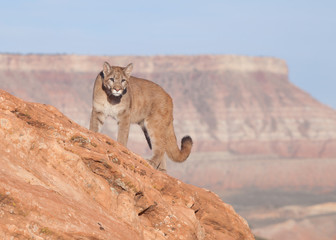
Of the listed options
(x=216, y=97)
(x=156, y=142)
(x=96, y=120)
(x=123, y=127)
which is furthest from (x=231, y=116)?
(x=96, y=120)

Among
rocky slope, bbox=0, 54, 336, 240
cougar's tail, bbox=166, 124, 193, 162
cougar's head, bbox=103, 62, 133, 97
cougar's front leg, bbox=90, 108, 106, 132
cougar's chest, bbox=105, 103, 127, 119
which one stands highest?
cougar's head, bbox=103, 62, 133, 97

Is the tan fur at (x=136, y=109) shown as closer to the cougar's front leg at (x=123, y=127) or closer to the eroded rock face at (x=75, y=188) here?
the cougar's front leg at (x=123, y=127)

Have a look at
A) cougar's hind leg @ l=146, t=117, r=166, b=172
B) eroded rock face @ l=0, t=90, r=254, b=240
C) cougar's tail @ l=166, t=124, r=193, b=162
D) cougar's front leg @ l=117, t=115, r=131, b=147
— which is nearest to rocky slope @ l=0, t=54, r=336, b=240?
cougar's tail @ l=166, t=124, r=193, b=162

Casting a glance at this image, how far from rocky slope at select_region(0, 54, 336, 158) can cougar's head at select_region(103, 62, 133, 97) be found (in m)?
134

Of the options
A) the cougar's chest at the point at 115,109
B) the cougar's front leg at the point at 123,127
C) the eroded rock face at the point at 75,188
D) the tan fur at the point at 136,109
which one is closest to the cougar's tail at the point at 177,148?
the tan fur at the point at 136,109

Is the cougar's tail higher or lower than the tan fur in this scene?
lower

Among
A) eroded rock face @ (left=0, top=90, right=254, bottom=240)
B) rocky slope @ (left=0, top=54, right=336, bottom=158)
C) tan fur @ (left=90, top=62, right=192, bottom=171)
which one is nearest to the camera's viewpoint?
eroded rock face @ (left=0, top=90, right=254, bottom=240)

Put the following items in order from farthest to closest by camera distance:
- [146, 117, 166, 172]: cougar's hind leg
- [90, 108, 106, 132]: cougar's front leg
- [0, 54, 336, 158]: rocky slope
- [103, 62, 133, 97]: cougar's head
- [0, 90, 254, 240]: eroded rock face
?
[0, 54, 336, 158]: rocky slope < [146, 117, 166, 172]: cougar's hind leg < [90, 108, 106, 132]: cougar's front leg < [103, 62, 133, 97]: cougar's head < [0, 90, 254, 240]: eroded rock face

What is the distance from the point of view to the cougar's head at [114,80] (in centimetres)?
1313

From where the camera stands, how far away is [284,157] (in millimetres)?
156000

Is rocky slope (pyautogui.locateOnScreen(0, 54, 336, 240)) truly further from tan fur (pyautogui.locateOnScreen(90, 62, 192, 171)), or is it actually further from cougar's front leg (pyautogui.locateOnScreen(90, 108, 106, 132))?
cougar's front leg (pyautogui.locateOnScreen(90, 108, 106, 132))

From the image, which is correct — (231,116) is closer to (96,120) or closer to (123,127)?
(123,127)

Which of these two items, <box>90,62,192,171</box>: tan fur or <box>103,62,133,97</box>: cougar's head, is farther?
<box>90,62,192,171</box>: tan fur

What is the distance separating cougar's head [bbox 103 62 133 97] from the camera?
43.1 feet
